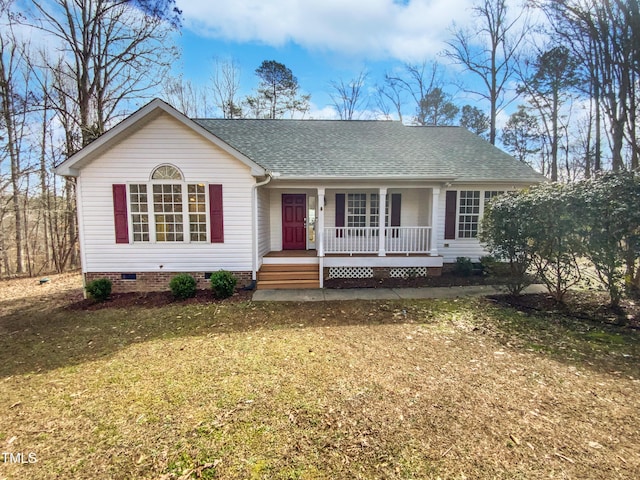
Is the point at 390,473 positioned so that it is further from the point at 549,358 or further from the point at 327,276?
the point at 327,276

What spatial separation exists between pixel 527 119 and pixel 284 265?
21943mm

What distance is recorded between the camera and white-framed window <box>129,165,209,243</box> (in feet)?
26.4

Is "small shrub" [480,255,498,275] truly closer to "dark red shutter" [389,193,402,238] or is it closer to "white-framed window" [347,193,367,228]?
"dark red shutter" [389,193,402,238]

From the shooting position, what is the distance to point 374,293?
805 centimetres

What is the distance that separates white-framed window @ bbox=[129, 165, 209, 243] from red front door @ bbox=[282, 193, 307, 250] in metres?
3.15

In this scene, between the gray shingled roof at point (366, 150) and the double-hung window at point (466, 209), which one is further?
the double-hung window at point (466, 209)

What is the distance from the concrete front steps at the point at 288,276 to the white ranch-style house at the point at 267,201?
3 cm

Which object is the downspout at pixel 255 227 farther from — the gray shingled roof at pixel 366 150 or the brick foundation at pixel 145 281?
the gray shingled roof at pixel 366 150

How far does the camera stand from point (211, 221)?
8.24m

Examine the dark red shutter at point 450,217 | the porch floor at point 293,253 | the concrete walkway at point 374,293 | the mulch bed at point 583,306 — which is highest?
the dark red shutter at point 450,217

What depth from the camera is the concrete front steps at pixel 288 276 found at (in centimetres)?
859

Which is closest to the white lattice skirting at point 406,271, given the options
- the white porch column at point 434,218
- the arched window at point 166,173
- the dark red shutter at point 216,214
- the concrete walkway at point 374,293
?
the white porch column at point 434,218

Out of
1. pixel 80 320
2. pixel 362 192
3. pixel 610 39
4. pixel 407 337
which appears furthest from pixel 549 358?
pixel 610 39

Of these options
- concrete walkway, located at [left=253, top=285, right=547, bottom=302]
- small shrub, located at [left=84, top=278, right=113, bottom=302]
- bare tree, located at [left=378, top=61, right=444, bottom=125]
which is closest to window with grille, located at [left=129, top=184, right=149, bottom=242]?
small shrub, located at [left=84, top=278, right=113, bottom=302]
